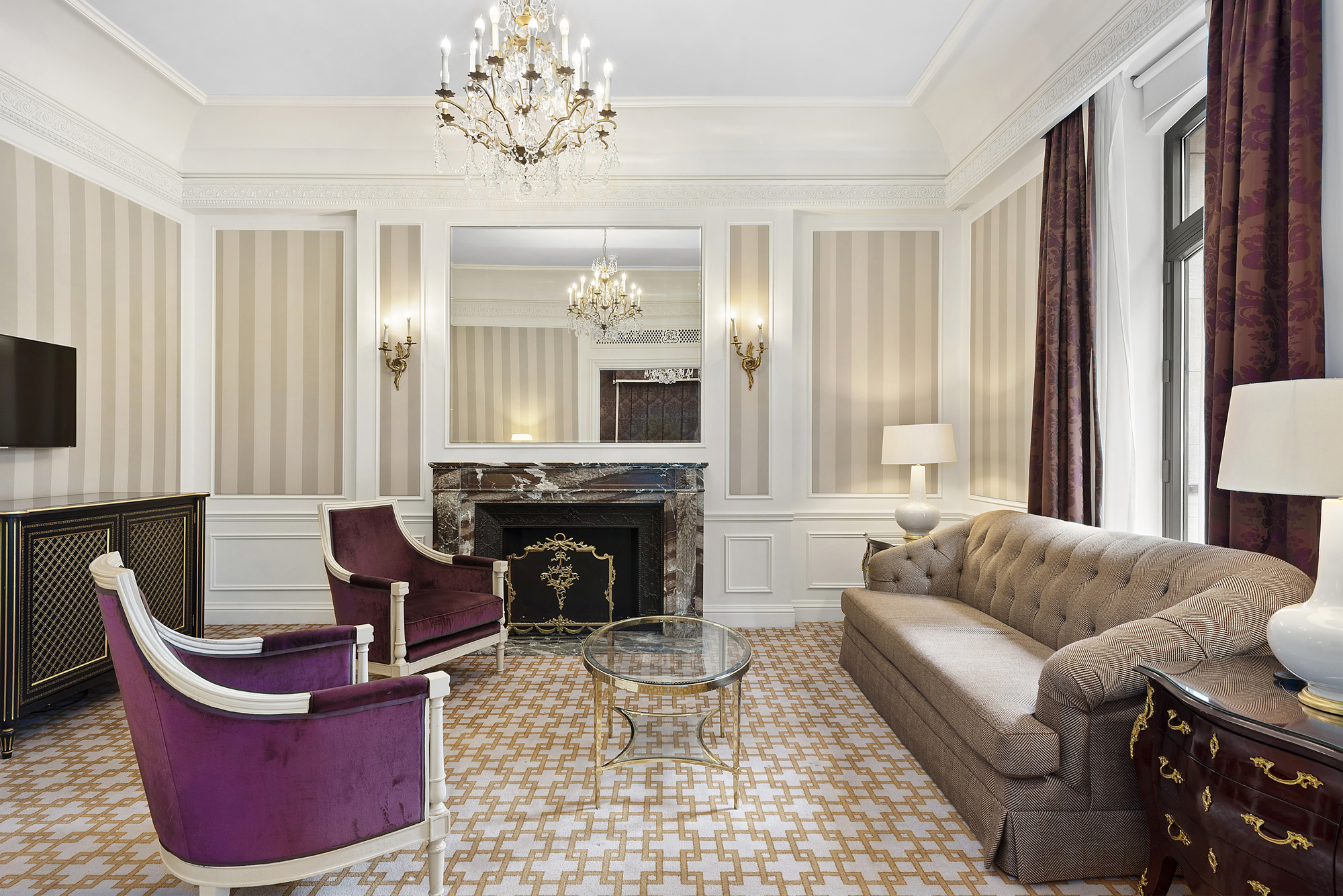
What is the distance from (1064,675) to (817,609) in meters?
3.09

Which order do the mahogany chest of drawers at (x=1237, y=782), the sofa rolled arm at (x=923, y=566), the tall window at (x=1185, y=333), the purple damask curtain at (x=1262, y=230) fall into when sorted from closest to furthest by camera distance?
1. the mahogany chest of drawers at (x=1237, y=782)
2. the purple damask curtain at (x=1262, y=230)
3. the tall window at (x=1185, y=333)
4. the sofa rolled arm at (x=923, y=566)

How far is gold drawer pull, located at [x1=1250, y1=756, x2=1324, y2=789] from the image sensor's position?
4.38 ft

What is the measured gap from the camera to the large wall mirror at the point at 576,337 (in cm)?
480

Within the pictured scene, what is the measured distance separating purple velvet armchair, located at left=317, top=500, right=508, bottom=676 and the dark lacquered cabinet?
0.80 metres

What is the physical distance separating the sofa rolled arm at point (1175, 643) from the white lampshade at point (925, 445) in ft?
7.46

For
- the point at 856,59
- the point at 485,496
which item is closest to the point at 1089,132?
the point at 856,59

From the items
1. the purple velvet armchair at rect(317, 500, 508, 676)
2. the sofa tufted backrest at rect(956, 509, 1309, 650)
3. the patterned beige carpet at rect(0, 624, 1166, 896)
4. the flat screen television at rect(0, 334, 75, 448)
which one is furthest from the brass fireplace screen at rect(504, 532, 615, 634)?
the flat screen television at rect(0, 334, 75, 448)

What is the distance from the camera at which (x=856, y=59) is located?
13.3ft

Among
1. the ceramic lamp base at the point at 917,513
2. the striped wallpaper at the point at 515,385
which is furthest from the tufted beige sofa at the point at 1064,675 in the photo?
the striped wallpaper at the point at 515,385

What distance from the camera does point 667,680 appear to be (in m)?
2.41

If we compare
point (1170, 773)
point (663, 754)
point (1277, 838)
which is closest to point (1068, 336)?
point (1170, 773)

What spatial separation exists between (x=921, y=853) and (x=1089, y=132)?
331 centimetres

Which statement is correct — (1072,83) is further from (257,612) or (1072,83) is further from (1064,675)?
(257,612)

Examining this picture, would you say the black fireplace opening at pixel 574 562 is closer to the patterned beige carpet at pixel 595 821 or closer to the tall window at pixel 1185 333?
the patterned beige carpet at pixel 595 821
